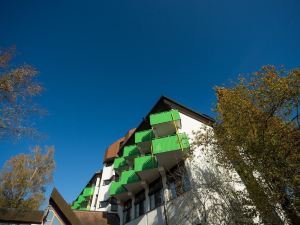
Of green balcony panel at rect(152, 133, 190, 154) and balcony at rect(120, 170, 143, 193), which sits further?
balcony at rect(120, 170, 143, 193)

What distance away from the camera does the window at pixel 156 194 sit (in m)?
18.4

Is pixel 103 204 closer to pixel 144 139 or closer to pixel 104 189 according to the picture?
pixel 104 189

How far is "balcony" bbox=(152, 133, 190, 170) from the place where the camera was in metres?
17.1

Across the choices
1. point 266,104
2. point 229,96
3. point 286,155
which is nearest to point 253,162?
point 286,155

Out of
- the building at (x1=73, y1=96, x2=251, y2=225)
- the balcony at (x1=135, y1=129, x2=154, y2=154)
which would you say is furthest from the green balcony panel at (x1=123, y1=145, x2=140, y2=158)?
the balcony at (x1=135, y1=129, x2=154, y2=154)

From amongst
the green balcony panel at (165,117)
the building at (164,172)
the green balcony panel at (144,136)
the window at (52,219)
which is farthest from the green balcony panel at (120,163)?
the green balcony panel at (165,117)

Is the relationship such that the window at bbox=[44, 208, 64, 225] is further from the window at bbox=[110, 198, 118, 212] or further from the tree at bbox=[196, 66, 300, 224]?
the tree at bbox=[196, 66, 300, 224]

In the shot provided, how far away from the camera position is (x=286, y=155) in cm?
1209

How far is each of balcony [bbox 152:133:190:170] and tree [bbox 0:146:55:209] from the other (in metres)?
20.8

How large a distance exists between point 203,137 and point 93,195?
2643 cm

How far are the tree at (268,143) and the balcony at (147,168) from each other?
6.34 m

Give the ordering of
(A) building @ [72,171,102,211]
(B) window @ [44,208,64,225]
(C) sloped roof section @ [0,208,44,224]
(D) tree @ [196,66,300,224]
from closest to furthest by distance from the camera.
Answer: (D) tree @ [196,66,300,224] < (C) sloped roof section @ [0,208,44,224] < (B) window @ [44,208,64,225] < (A) building @ [72,171,102,211]

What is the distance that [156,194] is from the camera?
19047 mm

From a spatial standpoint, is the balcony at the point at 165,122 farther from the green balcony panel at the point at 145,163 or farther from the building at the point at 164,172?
the green balcony panel at the point at 145,163
